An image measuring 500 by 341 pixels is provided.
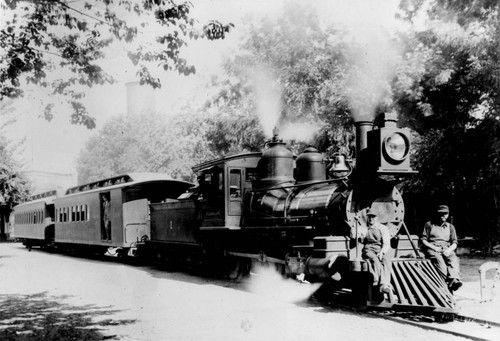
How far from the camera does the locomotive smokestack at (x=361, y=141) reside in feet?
27.9

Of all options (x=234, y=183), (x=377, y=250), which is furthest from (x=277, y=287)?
(x=377, y=250)

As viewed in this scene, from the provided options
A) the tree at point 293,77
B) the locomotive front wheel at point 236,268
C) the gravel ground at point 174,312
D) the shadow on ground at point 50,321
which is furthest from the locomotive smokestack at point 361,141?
the tree at point 293,77

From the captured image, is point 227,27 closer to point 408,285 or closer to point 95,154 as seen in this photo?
point 408,285

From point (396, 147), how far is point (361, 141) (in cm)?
67

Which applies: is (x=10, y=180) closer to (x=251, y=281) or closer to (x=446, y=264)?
(x=251, y=281)

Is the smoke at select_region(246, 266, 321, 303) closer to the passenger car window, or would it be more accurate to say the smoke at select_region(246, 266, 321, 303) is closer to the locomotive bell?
the passenger car window

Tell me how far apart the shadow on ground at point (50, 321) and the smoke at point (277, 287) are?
9.70ft

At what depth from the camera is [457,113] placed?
618 inches

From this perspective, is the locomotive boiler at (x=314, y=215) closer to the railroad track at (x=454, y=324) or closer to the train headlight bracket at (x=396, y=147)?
the train headlight bracket at (x=396, y=147)

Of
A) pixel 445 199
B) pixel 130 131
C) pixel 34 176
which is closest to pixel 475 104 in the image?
pixel 445 199

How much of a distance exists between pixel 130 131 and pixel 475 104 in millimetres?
35087

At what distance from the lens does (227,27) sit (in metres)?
6.26

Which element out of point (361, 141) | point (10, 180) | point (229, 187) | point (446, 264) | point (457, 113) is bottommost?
point (446, 264)

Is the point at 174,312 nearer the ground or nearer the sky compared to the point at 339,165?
nearer the ground
